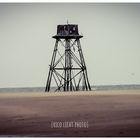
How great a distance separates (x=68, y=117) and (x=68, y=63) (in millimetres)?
1056

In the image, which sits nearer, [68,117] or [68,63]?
[68,117]

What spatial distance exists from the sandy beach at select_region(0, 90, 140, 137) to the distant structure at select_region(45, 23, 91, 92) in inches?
5.6

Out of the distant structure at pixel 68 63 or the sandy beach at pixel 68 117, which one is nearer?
the sandy beach at pixel 68 117

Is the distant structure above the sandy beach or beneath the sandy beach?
above

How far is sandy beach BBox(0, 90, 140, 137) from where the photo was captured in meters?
2.90

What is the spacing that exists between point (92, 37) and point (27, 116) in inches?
44.2

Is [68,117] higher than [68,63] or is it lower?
lower

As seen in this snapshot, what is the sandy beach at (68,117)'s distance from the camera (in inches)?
114

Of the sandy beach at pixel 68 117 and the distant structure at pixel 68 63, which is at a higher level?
the distant structure at pixel 68 63

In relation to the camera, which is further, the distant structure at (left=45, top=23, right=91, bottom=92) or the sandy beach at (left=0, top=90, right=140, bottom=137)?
the distant structure at (left=45, top=23, right=91, bottom=92)

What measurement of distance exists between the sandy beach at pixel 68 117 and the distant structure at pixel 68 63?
141mm

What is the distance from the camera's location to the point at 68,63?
4117 mm

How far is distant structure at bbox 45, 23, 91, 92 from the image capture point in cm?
386

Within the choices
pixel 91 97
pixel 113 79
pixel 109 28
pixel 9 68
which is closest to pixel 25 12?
pixel 9 68
